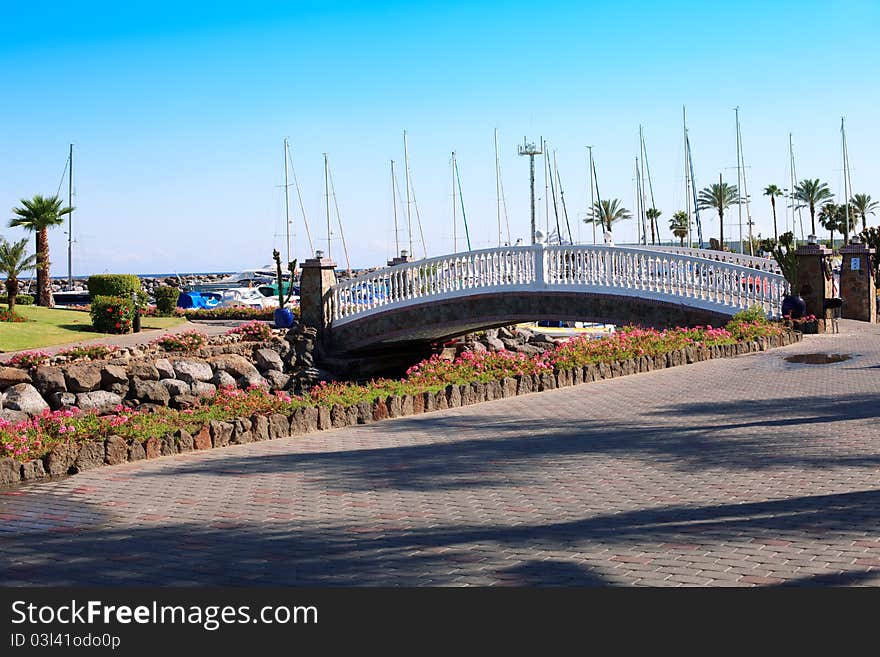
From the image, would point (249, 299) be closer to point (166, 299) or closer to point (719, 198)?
point (166, 299)

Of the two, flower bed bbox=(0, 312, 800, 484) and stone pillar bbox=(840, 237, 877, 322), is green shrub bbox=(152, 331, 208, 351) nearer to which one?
flower bed bbox=(0, 312, 800, 484)

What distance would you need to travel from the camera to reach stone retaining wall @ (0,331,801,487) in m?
9.24

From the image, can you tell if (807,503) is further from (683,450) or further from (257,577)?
(257,577)

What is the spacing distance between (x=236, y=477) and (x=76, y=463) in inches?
65.2

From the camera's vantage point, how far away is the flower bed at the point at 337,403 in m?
9.75

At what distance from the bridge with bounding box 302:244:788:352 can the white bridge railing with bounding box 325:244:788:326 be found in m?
0.02

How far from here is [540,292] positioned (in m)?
23.8

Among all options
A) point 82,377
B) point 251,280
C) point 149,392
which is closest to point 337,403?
point 149,392

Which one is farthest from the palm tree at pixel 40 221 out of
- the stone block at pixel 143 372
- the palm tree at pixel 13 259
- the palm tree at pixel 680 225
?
the palm tree at pixel 680 225

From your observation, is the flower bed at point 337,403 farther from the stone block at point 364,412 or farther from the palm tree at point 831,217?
the palm tree at point 831,217

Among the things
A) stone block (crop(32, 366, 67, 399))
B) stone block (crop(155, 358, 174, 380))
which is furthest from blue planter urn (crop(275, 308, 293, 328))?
stone block (crop(32, 366, 67, 399))

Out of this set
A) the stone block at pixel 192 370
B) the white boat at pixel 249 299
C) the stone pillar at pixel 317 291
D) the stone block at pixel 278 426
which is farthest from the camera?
the white boat at pixel 249 299

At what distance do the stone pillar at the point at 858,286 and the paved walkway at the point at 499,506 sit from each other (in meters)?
13.7

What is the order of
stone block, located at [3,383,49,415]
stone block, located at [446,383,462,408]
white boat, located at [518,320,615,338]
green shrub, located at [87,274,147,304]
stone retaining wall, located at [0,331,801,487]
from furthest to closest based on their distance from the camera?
1. white boat, located at [518,320,615,338]
2. green shrub, located at [87,274,147,304]
3. stone block, located at [3,383,49,415]
4. stone block, located at [446,383,462,408]
5. stone retaining wall, located at [0,331,801,487]
